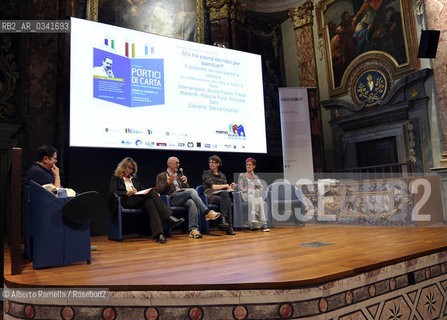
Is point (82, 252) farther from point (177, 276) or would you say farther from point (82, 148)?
point (82, 148)

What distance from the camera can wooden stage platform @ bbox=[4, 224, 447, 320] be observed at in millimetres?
1526

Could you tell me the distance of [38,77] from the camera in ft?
15.2

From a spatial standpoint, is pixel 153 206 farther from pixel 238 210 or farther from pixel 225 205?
pixel 238 210

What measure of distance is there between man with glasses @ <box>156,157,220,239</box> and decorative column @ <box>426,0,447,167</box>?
3.86 metres

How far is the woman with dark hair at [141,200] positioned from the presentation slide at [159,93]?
0.54 metres

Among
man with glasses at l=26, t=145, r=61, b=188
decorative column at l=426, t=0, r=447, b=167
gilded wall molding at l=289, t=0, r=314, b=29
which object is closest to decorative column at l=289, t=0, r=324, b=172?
gilded wall molding at l=289, t=0, r=314, b=29

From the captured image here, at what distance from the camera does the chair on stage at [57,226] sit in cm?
214

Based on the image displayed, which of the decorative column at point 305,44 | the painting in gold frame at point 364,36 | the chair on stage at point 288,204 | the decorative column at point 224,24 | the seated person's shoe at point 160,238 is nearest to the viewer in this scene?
the seated person's shoe at point 160,238

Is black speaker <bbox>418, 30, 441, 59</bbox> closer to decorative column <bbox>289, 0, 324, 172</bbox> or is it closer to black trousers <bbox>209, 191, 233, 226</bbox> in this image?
decorative column <bbox>289, 0, 324, 172</bbox>

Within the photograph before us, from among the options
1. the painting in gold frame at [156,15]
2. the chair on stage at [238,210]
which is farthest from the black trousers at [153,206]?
the painting in gold frame at [156,15]

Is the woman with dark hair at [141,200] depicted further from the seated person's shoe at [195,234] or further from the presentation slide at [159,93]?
the presentation slide at [159,93]

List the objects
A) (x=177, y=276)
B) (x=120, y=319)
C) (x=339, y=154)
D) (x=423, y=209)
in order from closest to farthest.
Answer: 1. (x=120, y=319)
2. (x=177, y=276)
3. (x=423, y=209)
4. (x=339, y=154)

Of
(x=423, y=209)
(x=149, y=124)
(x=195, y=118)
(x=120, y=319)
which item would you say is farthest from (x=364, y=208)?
(x=120, y=319)

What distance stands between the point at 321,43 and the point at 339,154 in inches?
96.4
